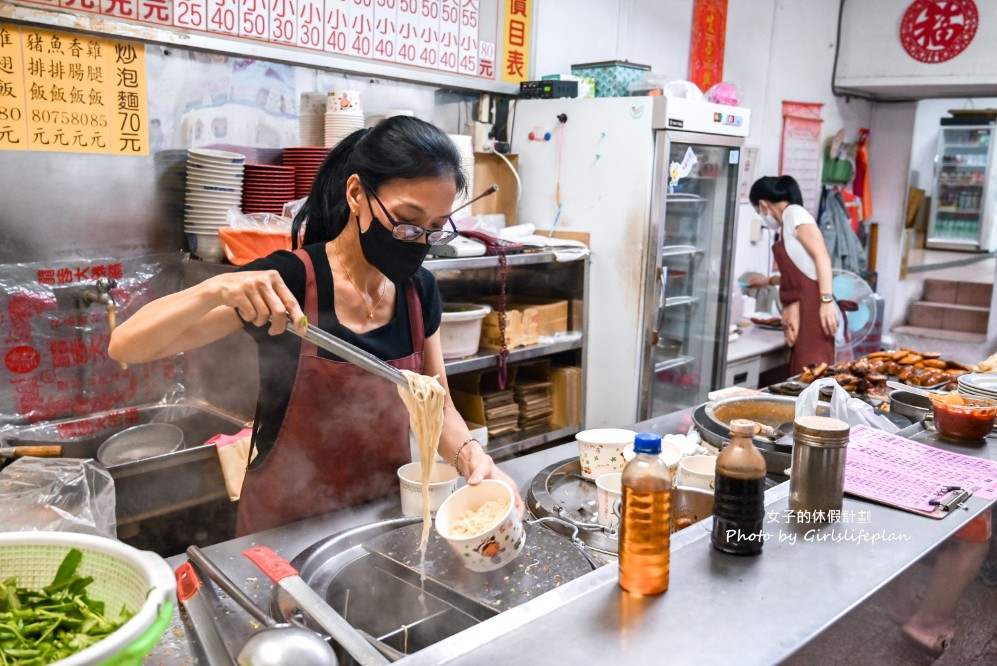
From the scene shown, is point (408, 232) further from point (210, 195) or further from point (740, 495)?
point (210, 195)

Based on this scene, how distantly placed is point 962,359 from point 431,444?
8.74 m

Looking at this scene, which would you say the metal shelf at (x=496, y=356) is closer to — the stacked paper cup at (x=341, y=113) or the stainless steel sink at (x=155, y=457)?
the stainless steel sink at (x=155, y=457)

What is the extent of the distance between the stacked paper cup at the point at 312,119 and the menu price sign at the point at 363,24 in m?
0.24

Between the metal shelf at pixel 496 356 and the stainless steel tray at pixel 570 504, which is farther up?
the stainless steel tray at pixel 570 504

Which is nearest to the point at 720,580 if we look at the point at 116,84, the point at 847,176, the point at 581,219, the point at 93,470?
the point at 93,470

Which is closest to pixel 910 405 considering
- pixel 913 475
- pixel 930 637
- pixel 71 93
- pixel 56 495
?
pixel 913 475

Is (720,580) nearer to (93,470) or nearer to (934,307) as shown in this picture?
(93,470)

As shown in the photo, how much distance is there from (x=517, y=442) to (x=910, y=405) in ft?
7.09

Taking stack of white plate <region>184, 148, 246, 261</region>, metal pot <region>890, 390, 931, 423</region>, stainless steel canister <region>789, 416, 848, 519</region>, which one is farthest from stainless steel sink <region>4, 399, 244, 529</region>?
metal pot <region>890, 390, 931, 423</region>

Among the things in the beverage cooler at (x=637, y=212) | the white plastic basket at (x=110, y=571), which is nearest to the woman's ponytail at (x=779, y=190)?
the beverage cooler at (x=637, y=212)

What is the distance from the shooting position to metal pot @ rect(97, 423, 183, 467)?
303 cm

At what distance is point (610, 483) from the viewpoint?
72.8 inches

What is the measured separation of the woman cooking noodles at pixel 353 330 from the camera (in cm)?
201

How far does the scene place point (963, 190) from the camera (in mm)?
11734
